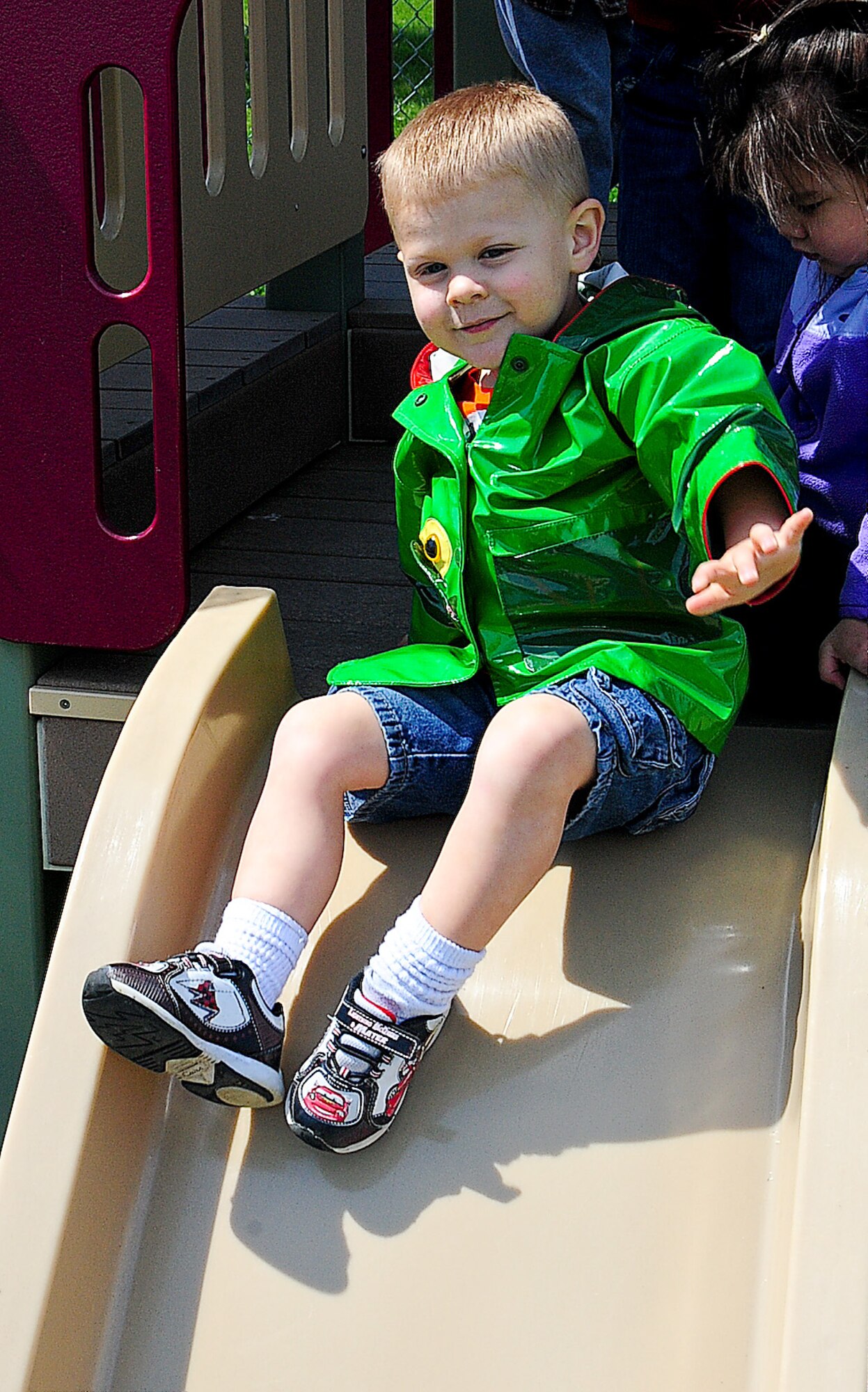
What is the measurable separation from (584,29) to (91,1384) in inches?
68.5

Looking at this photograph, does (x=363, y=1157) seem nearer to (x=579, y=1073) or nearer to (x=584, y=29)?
(x=579, y=1073)

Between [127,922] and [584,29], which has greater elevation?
[584,29]

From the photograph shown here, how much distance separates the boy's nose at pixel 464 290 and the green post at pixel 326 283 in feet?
5.93

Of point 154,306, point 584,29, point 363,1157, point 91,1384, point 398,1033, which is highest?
point 584,29

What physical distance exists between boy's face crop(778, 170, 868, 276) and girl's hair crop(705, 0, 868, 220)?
0.01m

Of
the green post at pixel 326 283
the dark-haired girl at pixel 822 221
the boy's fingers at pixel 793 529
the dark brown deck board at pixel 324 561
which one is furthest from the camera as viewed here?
the green post at pixel 326 283

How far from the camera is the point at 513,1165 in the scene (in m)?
1.47

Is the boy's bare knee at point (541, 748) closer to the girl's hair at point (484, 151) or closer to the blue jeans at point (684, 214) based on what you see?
the girl's hair at point (484, 151)

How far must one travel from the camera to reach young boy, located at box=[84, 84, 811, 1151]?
4.80 ft

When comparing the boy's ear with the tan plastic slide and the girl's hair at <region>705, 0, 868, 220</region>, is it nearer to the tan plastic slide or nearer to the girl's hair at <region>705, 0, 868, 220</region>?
the girl's hair at <region>705, 0, 868, 220</region>

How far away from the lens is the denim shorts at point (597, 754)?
1550 millimetres

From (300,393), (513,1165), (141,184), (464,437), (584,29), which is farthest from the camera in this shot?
(300,393)

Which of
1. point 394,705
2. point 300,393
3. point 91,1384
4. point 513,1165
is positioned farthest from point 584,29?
point 91,1384

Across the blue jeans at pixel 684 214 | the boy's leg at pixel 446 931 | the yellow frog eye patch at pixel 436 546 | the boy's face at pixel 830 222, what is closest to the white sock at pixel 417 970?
the boy's leg at pixel 446 931
